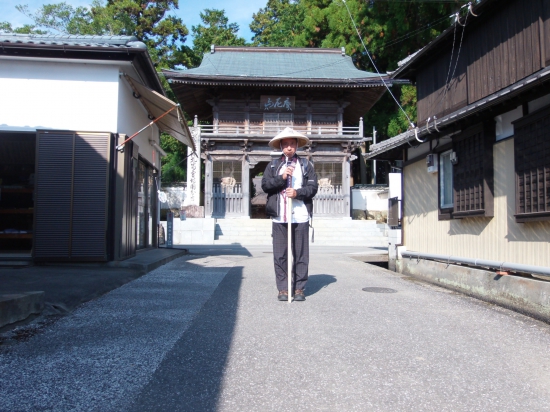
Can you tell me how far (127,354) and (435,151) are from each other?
6.99 meters

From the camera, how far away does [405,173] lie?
10.6 meters

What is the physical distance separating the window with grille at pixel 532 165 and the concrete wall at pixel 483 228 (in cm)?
20

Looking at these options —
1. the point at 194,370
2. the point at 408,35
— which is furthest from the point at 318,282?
the point at 408,35

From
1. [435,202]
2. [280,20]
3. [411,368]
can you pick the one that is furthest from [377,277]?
[280,20]

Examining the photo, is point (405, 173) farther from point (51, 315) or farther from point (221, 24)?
point (221, 24)

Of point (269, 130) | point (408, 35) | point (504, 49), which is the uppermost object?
point (408, 35)

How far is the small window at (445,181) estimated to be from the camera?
329 inches

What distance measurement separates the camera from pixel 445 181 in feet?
28.1

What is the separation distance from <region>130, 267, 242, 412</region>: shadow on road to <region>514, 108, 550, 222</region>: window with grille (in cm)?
370

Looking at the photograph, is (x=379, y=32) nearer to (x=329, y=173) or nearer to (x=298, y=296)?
(x=329, y=173)

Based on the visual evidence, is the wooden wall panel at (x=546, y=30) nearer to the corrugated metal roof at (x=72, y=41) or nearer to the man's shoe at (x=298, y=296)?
the man's shoe at (x=298, y=296)

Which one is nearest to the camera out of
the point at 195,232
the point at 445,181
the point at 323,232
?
the point at 445,181

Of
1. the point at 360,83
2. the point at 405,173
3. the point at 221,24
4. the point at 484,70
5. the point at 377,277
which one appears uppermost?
the point at 221,24

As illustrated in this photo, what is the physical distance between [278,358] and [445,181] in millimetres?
6220
